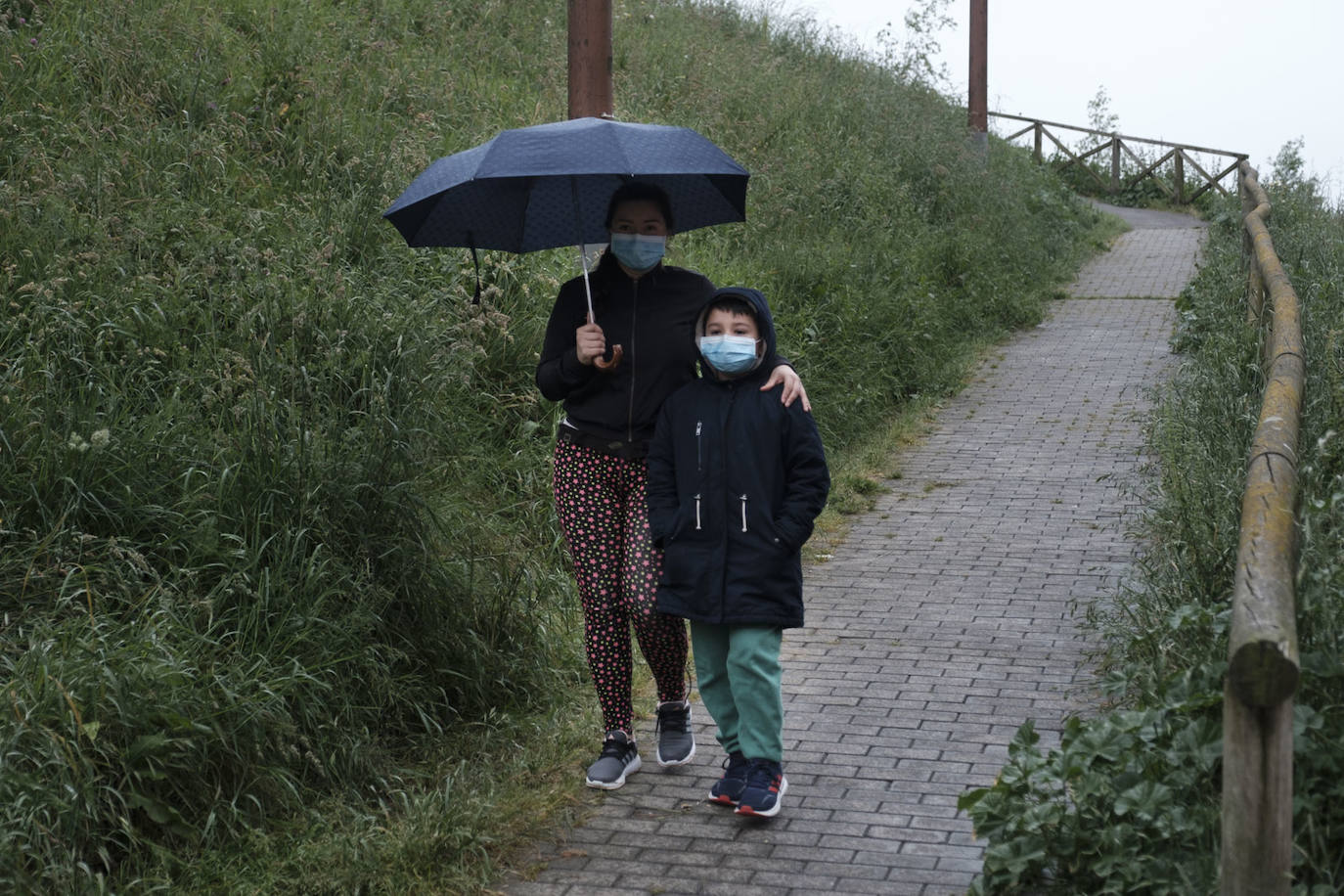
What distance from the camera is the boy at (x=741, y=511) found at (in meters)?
4.48

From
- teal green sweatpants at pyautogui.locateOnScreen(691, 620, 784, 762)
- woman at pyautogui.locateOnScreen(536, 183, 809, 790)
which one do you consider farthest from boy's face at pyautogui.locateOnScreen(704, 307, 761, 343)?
teal green sweatpants at pyautogui.locateOnScreen(691, 620, 784, 762)

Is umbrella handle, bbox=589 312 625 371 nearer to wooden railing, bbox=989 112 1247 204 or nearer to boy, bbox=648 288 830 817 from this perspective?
boy, bbox=648 288 830 817

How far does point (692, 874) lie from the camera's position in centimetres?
423

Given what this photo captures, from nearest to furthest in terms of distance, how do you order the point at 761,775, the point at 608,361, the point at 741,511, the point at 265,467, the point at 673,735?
the point at 741,511 < the point at 761,775 < the point at 608,361 < the point at 673,735 < the point at 265,467

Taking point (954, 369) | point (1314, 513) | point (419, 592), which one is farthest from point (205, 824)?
point (954, 369)

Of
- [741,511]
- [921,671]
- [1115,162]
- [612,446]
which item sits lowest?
[921,671]

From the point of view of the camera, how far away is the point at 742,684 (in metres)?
4.54

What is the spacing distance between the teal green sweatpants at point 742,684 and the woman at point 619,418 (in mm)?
254

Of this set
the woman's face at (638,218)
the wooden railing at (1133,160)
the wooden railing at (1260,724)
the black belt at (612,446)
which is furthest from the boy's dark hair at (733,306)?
the wooden railing at (1133,160)

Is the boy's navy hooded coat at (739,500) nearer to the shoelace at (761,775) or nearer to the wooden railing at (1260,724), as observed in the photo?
the shoelace at (761,775)

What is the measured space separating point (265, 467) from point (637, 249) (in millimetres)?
1582

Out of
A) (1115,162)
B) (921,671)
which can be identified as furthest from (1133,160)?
(921,671)

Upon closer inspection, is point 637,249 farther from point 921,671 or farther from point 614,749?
point 921,671

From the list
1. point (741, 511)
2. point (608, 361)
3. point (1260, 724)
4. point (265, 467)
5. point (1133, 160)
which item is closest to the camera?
point (1260, 724)
